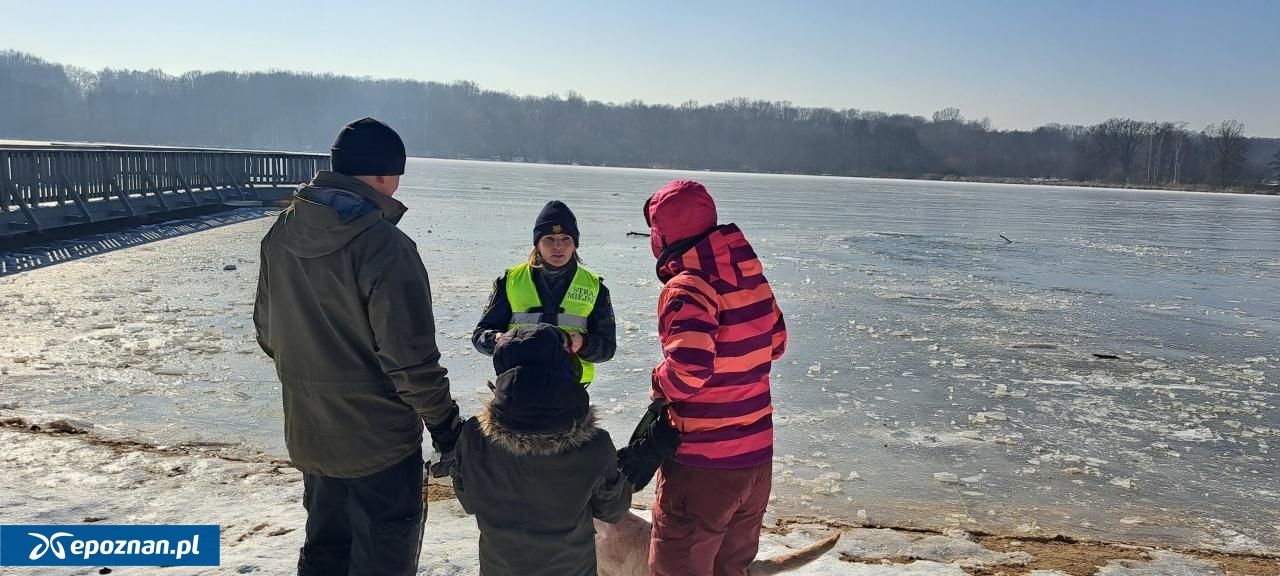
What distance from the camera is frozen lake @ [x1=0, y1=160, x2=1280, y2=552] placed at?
15.6ft

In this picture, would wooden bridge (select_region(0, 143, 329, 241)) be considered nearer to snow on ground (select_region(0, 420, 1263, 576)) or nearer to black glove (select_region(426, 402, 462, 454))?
snow on ground (select_region(0, 420, 1263, 576))

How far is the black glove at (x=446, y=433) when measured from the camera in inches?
102

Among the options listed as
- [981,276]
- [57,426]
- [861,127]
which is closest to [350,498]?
[57,426]

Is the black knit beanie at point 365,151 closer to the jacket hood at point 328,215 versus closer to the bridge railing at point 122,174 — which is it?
the jacket hood at point 328,215

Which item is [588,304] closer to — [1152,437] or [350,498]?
[350,498]

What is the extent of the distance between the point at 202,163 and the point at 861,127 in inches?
5128

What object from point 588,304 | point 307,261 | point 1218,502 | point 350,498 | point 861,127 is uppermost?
point 861,127

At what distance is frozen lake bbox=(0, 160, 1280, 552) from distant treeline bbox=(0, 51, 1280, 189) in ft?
343

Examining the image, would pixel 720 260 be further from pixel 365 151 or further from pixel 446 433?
pixel 365 151

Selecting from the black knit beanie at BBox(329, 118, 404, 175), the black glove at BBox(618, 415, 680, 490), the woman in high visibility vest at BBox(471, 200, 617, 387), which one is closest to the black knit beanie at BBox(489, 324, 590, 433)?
the black glove at BBox(618, 415, 680, 490)

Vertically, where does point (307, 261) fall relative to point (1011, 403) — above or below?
above

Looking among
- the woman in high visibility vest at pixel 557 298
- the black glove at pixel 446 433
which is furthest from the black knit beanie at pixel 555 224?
the black glove at pixel 446 433

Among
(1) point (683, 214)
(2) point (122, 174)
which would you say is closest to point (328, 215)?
(1) point (683, 214)

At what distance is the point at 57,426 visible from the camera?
16.3ft
